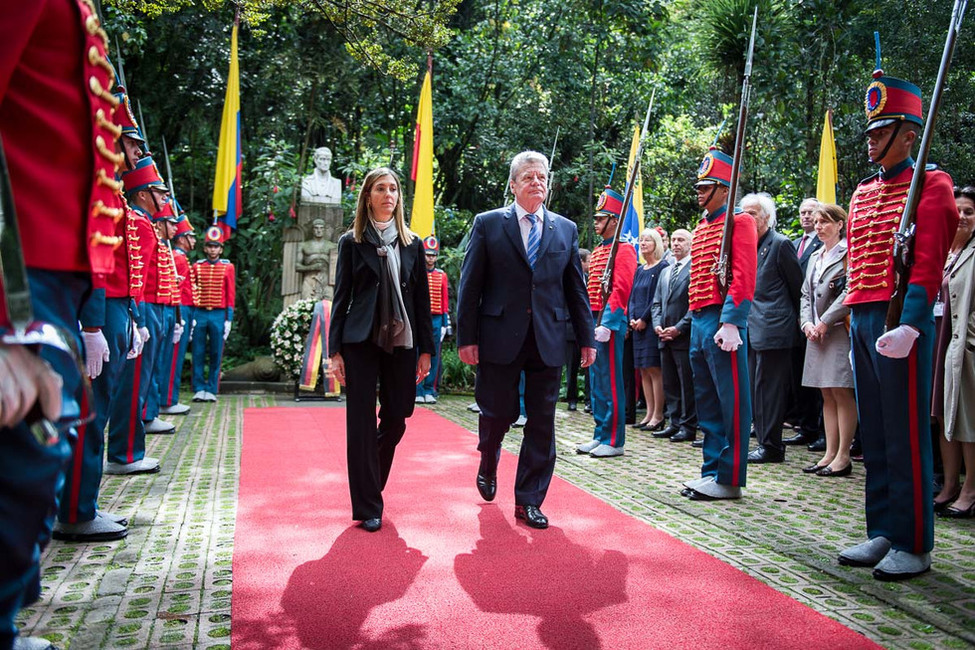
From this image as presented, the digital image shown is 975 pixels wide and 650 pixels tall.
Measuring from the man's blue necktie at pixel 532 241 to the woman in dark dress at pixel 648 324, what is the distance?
435 centimetres

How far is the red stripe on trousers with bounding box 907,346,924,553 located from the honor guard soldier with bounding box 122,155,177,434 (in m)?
4.49

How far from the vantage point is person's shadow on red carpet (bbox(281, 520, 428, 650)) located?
2725 mm

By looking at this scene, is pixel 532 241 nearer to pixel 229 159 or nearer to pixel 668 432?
pixel 668 432

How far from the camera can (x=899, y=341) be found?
3387 millimetres

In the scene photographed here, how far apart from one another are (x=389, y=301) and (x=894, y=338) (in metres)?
2.36

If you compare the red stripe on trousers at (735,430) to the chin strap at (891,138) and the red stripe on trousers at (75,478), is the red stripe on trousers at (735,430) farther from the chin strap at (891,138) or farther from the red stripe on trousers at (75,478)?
the red stripe on trousers at (75,478)

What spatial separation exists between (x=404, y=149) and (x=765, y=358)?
460 inches

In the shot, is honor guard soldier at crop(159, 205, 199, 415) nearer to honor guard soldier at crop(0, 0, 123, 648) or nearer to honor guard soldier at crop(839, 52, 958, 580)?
honor guard soldier at crop(0, 0, 123, 648)

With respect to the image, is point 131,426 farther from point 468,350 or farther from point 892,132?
point 892,132

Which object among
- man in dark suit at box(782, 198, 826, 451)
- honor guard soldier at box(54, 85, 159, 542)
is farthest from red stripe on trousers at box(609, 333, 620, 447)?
honor guard soldier at box(54, 85, 159, 542)

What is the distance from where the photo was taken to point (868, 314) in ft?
12.4

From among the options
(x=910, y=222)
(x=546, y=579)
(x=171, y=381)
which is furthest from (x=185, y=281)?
(x=910, y=222)

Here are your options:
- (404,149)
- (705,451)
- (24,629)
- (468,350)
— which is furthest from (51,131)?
(404,149)

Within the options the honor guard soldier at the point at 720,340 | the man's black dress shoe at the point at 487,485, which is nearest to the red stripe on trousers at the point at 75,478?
the man's black dress shoe at the point at 487,485
